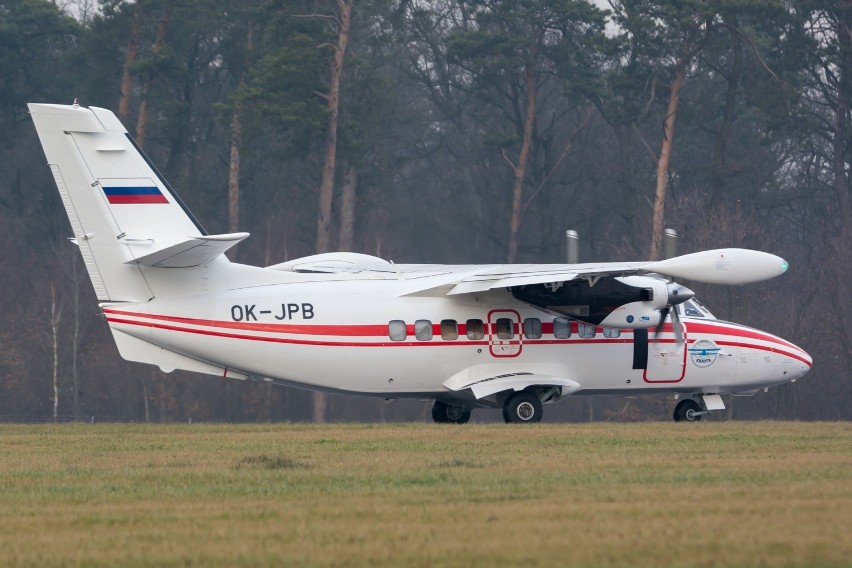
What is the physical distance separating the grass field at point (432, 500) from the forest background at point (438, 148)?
3071 cm

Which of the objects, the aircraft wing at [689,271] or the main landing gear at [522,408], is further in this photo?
the main landing gear at [522,408]

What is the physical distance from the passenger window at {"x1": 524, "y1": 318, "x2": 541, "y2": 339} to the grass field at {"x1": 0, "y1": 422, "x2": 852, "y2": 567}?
3.72 meters

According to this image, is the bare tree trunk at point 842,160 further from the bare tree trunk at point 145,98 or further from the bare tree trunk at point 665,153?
the bare tree trunk at point 145,98

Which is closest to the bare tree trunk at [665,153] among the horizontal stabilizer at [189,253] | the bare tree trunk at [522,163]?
the bare tree trunk at [522,163]

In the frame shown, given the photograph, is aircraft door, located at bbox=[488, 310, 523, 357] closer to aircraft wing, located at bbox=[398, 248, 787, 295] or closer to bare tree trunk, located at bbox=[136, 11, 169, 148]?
aircraft wing, located at bbox=[398, 248, 787, 295]

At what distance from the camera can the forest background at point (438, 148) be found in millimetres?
53156

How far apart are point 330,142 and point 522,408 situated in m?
29.3

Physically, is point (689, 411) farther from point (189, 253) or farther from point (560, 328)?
point (189, 253)

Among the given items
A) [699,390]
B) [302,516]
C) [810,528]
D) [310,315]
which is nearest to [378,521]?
[302,516]

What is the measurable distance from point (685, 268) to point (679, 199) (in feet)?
101

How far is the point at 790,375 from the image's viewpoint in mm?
28438

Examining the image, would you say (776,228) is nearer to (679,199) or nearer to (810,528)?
(679,199)

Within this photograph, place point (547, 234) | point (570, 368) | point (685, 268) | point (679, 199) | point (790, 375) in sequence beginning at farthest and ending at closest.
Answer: point (547, 234)
point (679, 199)
point (790, 375)
point (570, 368)
point (685, 268)

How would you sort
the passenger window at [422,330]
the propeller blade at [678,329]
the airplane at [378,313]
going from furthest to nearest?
the propeller blade at [678,329], the passenger window at [422,330], the airplane at [378,313]
